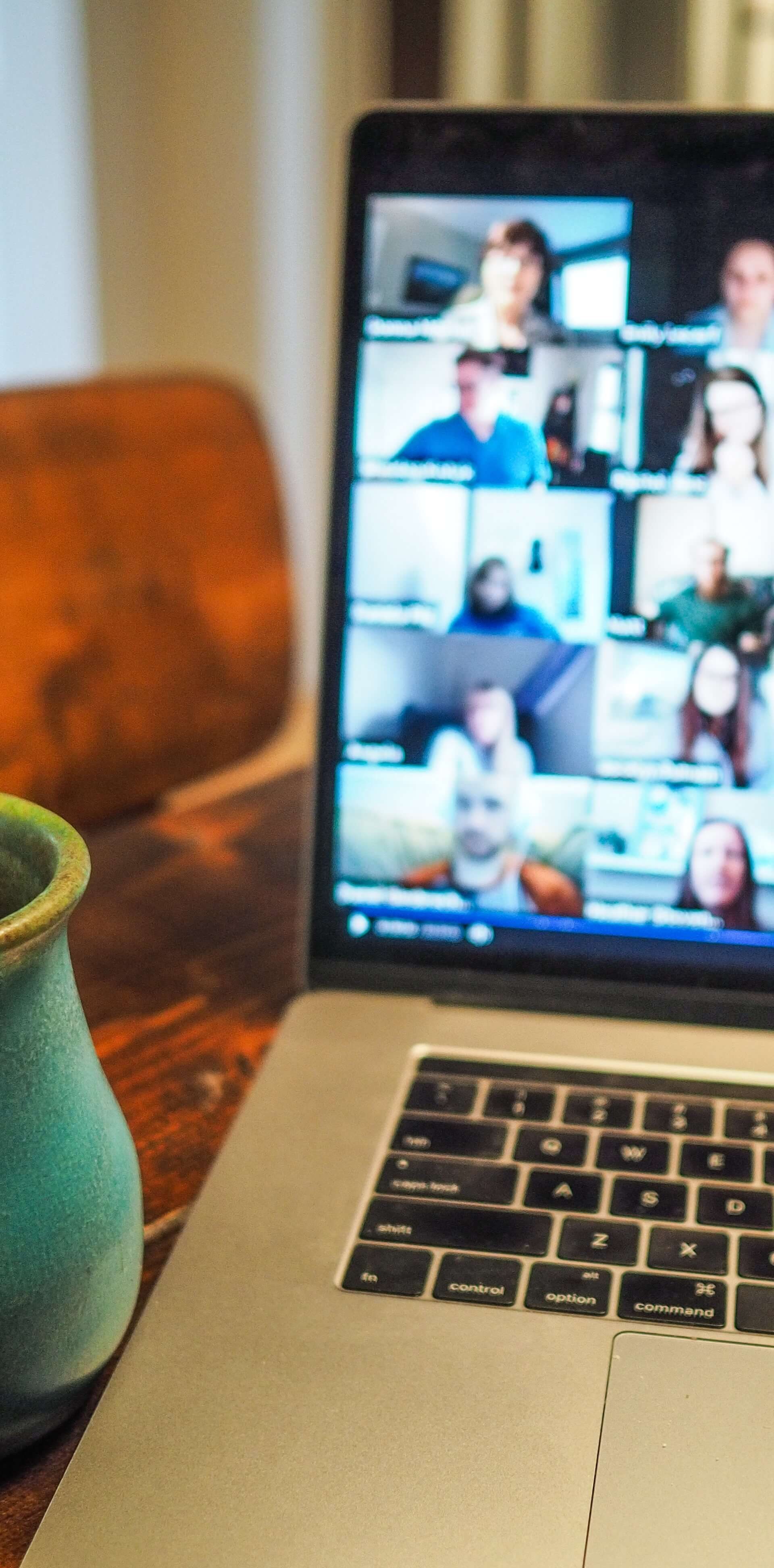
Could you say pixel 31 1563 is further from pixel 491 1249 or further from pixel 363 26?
pixel 363 26

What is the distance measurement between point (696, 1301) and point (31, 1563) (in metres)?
0.15

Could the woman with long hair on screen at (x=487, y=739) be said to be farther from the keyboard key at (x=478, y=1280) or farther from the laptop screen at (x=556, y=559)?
the keyboard key at (x=478, y=1280)

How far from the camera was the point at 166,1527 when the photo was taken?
0.25m

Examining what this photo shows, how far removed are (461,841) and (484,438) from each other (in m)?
0.13

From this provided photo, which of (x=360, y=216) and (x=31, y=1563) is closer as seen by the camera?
(x=31, y=1563)

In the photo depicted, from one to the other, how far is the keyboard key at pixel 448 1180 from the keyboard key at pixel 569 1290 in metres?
0.02

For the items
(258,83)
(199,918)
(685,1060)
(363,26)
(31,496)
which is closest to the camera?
(685,1060)

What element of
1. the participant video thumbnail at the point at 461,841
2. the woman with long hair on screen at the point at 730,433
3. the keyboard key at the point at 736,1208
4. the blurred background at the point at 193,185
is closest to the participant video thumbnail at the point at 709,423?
the woman with long hair on screen at the point at 730,433

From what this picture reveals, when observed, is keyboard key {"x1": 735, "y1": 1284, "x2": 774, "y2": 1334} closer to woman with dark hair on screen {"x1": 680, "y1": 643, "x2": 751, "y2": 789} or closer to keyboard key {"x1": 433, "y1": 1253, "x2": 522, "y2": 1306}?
keyboard key {"x1": 433, "y1": 1253, "x2": 522, "y2": 1306}

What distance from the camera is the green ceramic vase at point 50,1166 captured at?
24 cm

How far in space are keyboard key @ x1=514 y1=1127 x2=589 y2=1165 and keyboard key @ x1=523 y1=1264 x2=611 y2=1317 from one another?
0.12 ft

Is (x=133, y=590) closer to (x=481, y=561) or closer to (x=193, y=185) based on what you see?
(x=481, y=561)

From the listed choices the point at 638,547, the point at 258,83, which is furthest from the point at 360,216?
the point at 258,83

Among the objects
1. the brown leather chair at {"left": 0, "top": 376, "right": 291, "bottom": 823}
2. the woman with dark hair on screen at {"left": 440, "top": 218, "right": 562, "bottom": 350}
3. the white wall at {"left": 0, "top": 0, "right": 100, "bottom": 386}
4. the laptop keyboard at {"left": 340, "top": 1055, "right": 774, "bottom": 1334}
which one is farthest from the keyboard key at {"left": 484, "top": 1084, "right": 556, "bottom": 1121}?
the white wall at {"left": 0, "top": 0, "right": 100, "bottom": 386}
